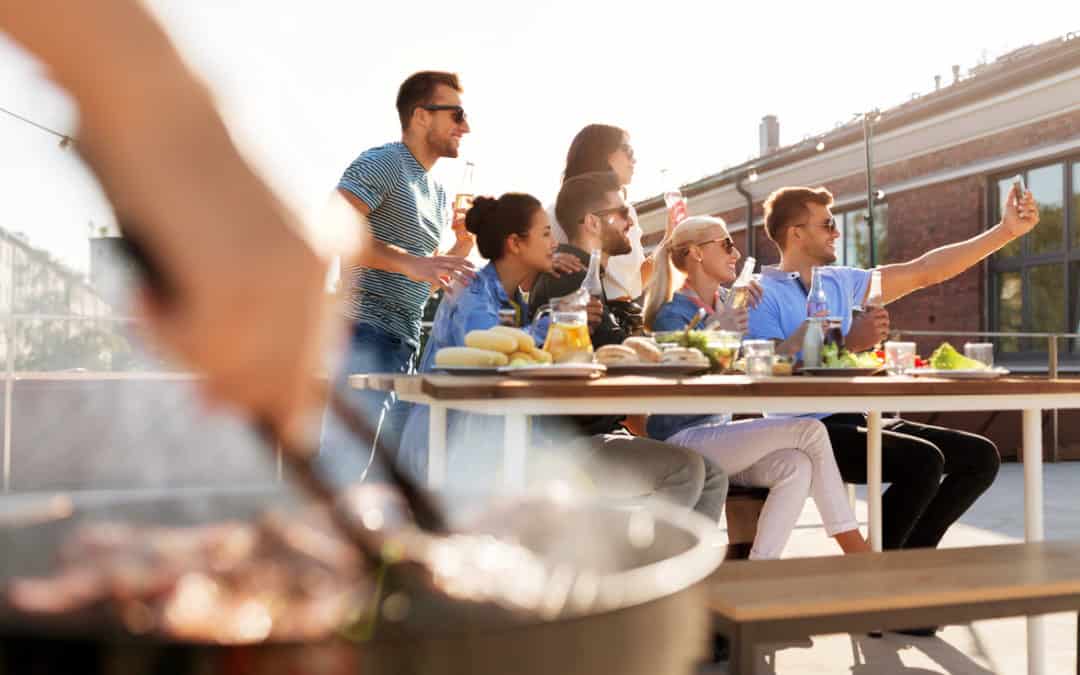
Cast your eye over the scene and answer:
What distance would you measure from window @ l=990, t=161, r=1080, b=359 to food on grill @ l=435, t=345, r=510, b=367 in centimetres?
970

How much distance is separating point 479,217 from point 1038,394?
67.8 inches

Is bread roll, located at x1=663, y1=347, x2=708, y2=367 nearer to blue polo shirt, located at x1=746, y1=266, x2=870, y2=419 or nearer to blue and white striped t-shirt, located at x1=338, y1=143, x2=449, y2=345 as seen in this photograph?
blue polo shirt, located at x1=746, y1=266, x2=870, y2=419

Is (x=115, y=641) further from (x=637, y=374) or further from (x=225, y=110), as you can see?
(x=637, y=374)

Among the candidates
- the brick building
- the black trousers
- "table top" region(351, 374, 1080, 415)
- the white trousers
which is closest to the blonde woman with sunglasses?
the white trousers

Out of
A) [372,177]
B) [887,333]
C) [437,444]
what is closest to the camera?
[437,444]

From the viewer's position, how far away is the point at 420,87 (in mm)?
3246

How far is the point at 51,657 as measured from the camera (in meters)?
0.46

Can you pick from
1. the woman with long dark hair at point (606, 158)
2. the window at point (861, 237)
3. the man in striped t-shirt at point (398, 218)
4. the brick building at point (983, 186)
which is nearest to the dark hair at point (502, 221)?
the man in striped t-shirt at point (398, 218)

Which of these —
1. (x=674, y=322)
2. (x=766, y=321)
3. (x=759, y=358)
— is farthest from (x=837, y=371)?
(x=674, y=322)

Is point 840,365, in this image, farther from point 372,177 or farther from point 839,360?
point 372,177

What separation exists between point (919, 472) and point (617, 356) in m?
1.12

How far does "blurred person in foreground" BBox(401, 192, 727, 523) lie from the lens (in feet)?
8.38

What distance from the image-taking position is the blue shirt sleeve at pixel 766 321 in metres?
3.27

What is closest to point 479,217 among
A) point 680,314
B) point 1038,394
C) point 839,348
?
point 680,314
